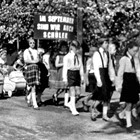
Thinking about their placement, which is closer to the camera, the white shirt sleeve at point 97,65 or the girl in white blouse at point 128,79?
the girl in white blouse at point 128,79

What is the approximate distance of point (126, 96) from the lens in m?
9.68

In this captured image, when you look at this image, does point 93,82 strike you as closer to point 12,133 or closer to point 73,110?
point 73,110

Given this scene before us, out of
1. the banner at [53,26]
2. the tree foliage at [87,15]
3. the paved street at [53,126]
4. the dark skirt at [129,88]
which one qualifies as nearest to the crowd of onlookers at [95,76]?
the dark skirt at [129,88]

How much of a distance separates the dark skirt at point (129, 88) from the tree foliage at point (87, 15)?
11485 mm

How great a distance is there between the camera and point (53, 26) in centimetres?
1725

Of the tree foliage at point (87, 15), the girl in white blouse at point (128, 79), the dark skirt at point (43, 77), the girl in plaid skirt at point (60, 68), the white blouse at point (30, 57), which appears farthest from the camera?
the tree foliage at point (87, 15)

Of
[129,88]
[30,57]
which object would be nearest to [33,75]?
[30,57]

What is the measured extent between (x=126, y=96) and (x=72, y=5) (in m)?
15.3

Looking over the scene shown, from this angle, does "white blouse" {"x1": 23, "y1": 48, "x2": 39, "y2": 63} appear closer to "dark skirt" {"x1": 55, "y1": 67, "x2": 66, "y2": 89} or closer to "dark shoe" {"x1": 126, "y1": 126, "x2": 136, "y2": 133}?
"dark skirt" {"x1": 55, "y1": 67, "x2": 66, "y2": 89}

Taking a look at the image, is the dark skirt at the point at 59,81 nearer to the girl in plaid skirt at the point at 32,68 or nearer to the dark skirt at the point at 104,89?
the girl in plaid skirt at the point at 32,68

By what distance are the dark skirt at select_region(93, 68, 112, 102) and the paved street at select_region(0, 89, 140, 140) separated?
49 cm

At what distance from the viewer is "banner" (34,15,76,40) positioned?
55.4ft

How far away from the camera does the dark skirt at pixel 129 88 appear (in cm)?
964

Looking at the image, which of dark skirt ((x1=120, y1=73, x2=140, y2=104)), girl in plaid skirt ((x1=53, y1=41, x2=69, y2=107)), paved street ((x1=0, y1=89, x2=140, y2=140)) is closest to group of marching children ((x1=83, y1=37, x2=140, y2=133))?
dark skirt ((x1=120, y1=73, x2=140, y2=104))
